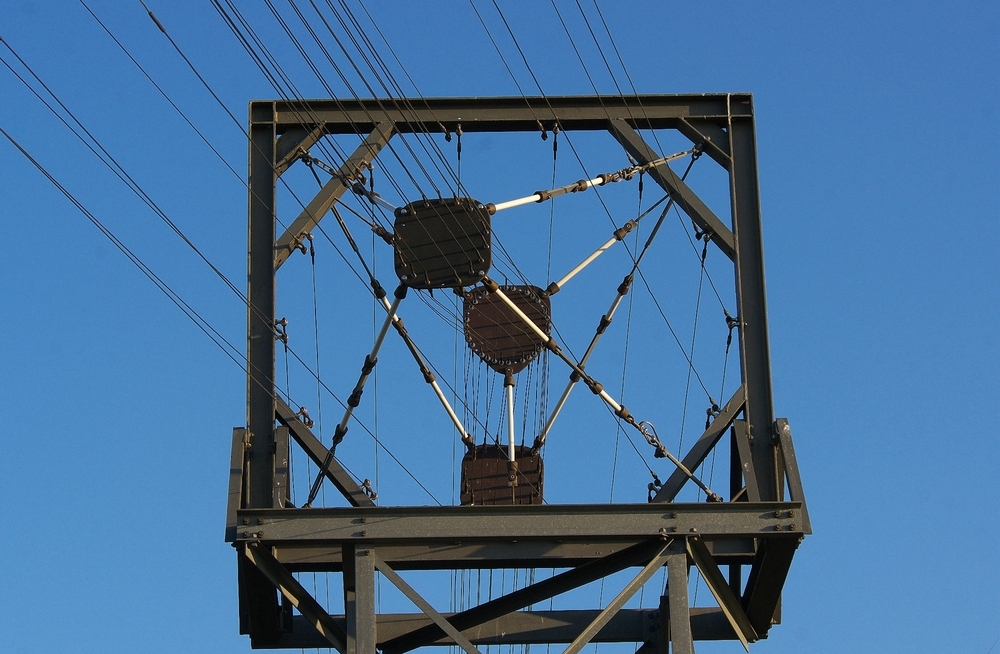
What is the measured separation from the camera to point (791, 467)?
15891mm

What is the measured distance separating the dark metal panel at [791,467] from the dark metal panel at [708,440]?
446mm

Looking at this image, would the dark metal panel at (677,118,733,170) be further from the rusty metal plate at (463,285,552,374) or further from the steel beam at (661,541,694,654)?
the steel beam at (661,541,694,654)

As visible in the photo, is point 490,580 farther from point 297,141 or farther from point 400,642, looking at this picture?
point 297,141

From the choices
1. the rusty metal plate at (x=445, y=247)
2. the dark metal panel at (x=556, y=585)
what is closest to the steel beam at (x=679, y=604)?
the dark metal panel at (x=556, y=585)

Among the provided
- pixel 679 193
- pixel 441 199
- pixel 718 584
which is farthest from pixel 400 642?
pixel 679 193

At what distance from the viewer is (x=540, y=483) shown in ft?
56.5

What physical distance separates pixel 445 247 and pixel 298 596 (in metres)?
3.42

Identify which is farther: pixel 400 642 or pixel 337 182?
pixel 337 182

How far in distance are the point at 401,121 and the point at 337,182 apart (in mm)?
935

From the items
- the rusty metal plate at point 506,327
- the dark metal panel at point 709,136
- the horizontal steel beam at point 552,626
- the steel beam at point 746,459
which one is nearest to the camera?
the steel beam at point 746,459

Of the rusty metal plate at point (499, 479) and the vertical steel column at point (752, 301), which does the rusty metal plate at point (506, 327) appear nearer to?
the rusty metal plate at point (499, 479)

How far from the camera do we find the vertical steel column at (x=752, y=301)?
54.7ft

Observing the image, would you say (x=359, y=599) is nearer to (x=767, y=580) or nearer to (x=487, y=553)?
(x=487, y=553)

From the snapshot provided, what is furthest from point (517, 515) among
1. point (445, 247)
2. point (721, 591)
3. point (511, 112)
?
point (511, 112)
